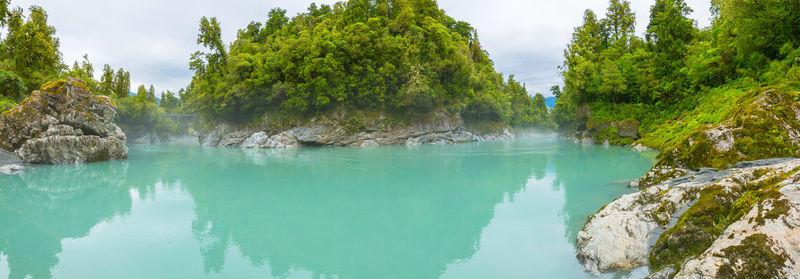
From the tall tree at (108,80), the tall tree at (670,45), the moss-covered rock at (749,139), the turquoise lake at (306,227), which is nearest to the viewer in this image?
the turquoise lake at (306,227)

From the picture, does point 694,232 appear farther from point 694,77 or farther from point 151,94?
point 151,94

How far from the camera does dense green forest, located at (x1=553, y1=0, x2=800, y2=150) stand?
1634 centimetres

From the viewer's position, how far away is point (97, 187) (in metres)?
12.5

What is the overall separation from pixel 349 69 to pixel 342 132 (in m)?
7.01

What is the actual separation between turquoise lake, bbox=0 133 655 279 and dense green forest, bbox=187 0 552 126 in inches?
1059

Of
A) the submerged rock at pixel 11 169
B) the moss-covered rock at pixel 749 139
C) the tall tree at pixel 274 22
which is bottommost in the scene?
the submerged rock at pixel 11 169

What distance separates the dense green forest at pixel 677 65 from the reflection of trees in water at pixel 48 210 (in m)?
17.3

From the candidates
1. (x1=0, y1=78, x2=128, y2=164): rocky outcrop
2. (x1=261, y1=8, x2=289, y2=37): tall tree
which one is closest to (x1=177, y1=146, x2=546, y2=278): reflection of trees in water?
(x1=0, y1=78, x2=128, y2=164): rocky outcrop

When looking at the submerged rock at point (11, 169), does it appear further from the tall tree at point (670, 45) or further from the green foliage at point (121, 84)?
the green foliage at point (121, 84)

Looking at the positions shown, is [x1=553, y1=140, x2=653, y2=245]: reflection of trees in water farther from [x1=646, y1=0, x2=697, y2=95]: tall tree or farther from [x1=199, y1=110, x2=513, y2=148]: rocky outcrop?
[x1=199, y1=110, x2=513, y2=148]: rocky outcrop

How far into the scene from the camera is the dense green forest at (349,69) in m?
38.6

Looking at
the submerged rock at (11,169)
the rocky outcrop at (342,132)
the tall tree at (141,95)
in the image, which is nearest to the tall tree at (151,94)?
the tall tree at (141,95)

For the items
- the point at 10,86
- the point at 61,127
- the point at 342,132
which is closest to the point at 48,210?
the point at 61,127

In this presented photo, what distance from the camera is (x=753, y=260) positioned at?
2.92 m
